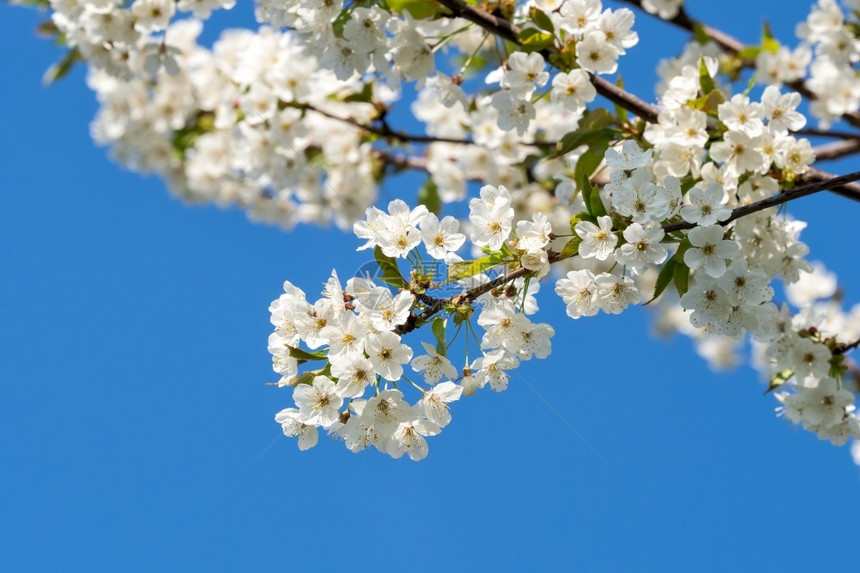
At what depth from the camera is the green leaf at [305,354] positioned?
8.07 feet

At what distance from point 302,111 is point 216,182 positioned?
73.2 inches

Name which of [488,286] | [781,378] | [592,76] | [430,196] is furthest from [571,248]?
[430,196]

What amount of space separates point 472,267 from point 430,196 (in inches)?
119

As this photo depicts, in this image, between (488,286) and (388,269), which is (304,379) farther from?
(488,286)

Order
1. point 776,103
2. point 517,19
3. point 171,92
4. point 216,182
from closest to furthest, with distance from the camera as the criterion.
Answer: point 776,103 < point 517,19 < point 171,92 < point 216,182

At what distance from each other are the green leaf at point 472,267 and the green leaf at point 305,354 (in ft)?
1.40

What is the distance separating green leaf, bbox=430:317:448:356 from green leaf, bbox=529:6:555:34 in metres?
1.26

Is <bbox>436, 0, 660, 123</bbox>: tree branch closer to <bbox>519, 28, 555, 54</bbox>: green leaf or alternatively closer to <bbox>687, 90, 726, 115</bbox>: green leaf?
<bbox>519, 28, 555, 54</bbox>: green leaf

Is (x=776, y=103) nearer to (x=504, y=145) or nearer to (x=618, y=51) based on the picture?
(x=618, y=51)

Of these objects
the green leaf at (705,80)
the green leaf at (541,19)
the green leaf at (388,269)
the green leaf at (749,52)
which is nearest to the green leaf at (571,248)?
the green leaf at (388,269)

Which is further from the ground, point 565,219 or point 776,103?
point 565,219

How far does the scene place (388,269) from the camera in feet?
8.11

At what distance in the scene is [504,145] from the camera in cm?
493

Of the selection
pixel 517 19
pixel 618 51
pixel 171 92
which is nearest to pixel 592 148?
pixel 618 51
